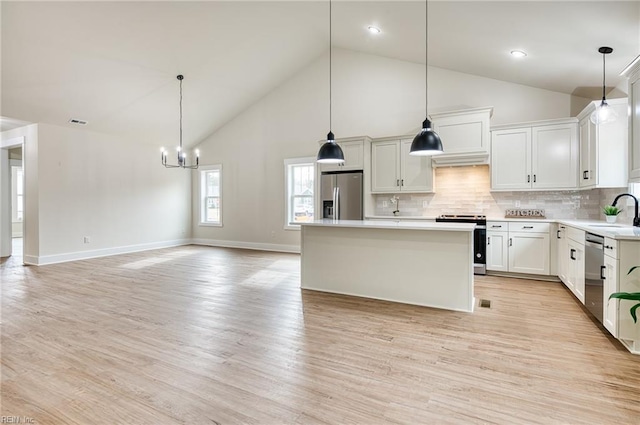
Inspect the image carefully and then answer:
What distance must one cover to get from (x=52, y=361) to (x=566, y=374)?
12.3ft

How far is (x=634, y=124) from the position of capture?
301 centimetres

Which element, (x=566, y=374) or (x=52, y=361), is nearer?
(x=566, y=374)

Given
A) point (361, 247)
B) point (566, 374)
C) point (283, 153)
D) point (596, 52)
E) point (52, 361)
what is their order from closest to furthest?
point (566, 374), point (52, 361), point (596, 52), point (361, 247), point (283, 153)

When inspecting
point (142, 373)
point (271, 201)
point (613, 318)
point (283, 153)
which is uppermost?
point (283, 153)

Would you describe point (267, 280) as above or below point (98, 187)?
below

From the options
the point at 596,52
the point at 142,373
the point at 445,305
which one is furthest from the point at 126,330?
the point at 596,52

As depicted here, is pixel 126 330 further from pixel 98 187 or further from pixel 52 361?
pixel 98 187

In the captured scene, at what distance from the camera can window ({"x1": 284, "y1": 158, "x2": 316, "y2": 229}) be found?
773 cm

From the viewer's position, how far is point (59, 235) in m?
6.50

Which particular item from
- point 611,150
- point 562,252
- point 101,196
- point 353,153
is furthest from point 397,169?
point 101,196

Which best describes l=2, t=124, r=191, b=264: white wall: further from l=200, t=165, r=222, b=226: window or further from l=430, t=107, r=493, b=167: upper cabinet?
l=430, t=107, r=493, b=167: upper cabinet

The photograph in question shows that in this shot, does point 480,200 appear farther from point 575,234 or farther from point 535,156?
point 575,234

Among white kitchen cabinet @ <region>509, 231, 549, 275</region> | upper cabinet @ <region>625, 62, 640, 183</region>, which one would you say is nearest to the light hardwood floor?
white kitchen cabinet @ <region>509, 231, 549, 275</region>

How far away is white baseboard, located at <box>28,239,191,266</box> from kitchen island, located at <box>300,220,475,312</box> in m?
5.29
